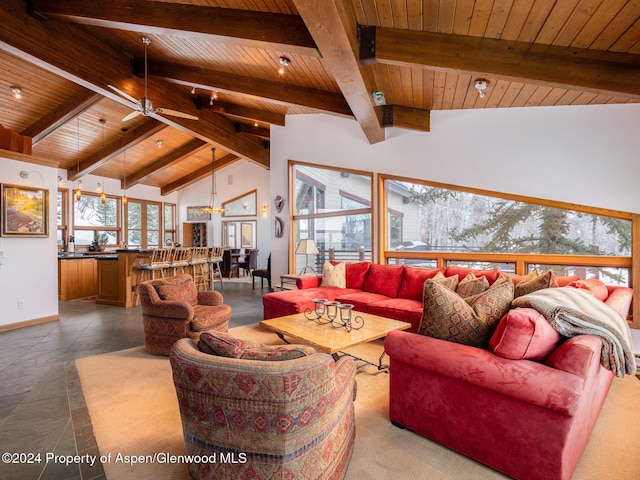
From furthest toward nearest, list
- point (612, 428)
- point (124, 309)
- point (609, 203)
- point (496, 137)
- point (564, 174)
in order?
point (124, 309)
point (496, 137)
point (564, 174)
point (609, 203)
point (612, 428)

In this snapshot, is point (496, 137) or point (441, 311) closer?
point (441, 311)

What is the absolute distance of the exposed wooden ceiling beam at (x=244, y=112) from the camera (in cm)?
649

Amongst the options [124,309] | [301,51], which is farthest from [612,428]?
[124,309]

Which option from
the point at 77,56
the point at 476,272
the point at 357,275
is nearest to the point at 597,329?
the point at 476,272

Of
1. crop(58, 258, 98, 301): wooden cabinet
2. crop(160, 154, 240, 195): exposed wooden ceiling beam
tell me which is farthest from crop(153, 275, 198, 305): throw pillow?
crop(160, 154, 240, 195): exposed wooden ceiling beam

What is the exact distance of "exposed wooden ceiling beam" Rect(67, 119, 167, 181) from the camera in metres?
7.17

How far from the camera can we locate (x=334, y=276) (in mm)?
4785

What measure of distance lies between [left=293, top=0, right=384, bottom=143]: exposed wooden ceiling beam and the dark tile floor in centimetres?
297

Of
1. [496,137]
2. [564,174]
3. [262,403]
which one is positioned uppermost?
[496,137]

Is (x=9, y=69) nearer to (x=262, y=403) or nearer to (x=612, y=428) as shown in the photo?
(x=262, y=403)

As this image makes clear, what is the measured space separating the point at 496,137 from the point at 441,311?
3.09 meters

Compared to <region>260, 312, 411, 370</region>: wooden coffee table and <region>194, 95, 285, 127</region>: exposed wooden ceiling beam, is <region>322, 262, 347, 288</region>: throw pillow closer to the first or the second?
<region>260, 312, 411, 370</region>: wooden coffee table

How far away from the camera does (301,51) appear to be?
3.06m

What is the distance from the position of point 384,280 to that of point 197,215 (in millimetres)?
9073
